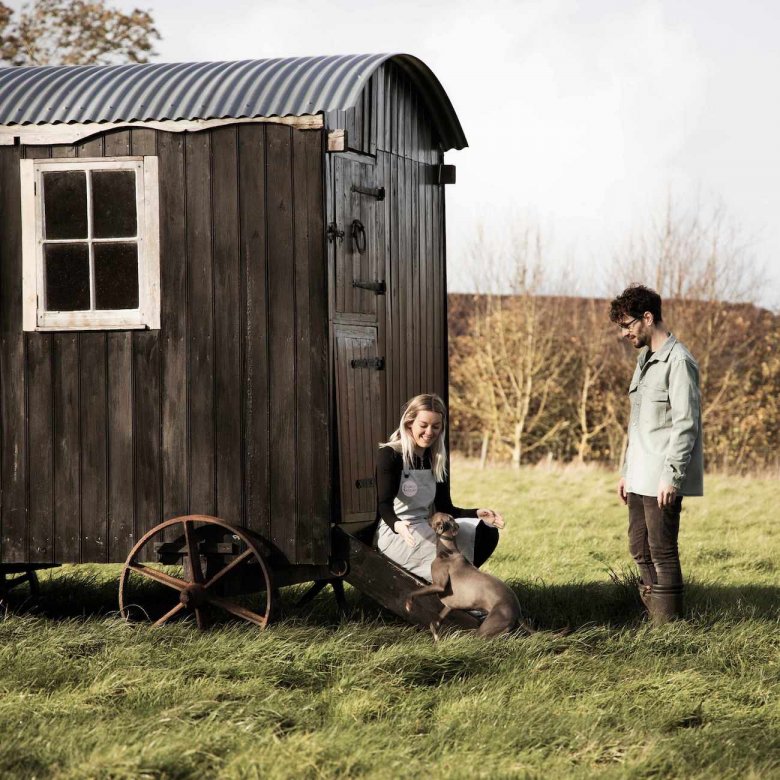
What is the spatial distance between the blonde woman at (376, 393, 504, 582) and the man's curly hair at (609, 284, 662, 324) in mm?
1242

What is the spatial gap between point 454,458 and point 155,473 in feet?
58.2

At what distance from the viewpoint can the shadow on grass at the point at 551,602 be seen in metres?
8.23

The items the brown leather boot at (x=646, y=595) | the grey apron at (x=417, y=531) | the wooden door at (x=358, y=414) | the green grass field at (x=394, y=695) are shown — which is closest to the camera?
the green grass field at (x=394, y=695)

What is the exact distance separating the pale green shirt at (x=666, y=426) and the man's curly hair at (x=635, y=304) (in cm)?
23

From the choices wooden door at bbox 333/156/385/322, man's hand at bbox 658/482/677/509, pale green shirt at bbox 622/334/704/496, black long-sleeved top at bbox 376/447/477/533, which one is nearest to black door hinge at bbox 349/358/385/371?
wooden door at bbox 333/156/385/322

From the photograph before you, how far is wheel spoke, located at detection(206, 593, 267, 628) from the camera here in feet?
24.6

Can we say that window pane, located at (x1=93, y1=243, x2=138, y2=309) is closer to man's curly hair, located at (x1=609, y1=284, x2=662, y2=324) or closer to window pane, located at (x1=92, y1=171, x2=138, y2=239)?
window pane, located at (x1=92, y1=171, x2=138, y2=239)

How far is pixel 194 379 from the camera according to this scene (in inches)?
306

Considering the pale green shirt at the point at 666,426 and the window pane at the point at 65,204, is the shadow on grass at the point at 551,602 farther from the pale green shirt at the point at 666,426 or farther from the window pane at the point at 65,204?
the window pane at the point at 65,204

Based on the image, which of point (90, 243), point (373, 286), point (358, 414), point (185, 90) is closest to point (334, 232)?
point (373, 286)

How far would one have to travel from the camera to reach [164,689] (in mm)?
6027

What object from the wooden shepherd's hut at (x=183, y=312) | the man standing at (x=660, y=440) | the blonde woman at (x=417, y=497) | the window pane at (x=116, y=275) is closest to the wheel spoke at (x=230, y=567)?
the wooden shepherd's hut at (x=183, y=312)

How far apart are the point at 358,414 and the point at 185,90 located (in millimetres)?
2350

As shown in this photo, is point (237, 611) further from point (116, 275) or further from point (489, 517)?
point (116, 275)
